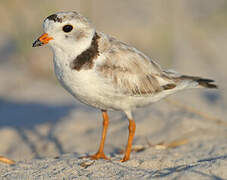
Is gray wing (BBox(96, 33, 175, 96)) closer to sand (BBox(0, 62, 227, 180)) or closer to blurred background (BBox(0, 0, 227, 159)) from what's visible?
sand (BBox(0, 62, 227, 180))

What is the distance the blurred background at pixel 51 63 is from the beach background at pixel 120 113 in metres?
0.02

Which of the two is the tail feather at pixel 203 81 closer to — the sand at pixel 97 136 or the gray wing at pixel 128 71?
the gray wing at pixel 128 71

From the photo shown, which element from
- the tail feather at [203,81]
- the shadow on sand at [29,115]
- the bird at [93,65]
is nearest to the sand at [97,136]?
the shadow on sand at [29,115]

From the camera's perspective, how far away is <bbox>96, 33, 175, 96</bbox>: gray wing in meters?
4.20

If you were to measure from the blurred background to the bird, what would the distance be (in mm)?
1318

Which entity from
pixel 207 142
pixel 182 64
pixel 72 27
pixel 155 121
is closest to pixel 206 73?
pixel 182 64

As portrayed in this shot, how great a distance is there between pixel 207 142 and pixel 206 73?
3.77 m

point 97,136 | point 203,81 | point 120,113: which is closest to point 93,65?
point 203,81

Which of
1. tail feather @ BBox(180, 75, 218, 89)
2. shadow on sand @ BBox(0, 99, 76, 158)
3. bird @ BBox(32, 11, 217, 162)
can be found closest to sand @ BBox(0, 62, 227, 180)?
shadow on sand @ BBox(0, 99, 76, 158)

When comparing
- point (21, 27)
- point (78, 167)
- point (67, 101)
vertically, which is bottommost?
point (67, 101)

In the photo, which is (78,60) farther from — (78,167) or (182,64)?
(182,64)

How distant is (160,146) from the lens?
16.6 feet

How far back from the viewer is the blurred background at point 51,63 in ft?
20.0

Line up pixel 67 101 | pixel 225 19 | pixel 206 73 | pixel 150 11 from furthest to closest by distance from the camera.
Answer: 1. pixel 150 11
2. pixel 225 19
3. pixel 206 73
4. pixel 67 101
